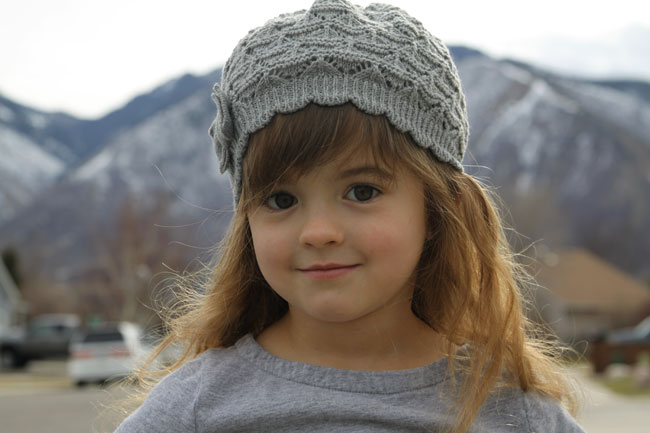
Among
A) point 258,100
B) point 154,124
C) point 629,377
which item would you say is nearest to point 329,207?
point 258,100

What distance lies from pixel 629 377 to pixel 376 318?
2025 cm

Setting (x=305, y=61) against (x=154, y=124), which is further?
(x=154, y=124)

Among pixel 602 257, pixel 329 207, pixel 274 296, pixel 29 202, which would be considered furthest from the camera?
pixel 29 202

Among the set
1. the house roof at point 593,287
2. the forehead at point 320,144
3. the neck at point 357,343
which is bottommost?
the house roof at point 593,287

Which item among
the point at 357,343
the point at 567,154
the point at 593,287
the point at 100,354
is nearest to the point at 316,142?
the point at 357,343

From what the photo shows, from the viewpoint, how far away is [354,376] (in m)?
2.19

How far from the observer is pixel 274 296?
255cm

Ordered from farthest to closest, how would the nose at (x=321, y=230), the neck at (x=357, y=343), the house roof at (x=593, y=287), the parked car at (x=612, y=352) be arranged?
the house roof at (x=593, y=287)
the parked car at (x=612, y=352)
the neck at (x=357, y=343)
the nose at (x=321, y=230)

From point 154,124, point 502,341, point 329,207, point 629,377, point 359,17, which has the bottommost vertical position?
point 154,124

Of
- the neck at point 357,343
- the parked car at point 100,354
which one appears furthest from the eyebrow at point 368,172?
the parked car at point 100,354

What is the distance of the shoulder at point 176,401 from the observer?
207cm

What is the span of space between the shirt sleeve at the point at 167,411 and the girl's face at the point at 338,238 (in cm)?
33

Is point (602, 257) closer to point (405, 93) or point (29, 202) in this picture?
point (29, 202)

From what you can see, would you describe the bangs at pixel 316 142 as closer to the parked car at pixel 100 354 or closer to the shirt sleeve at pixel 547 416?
the shirt sleeve at pixel 547 416
